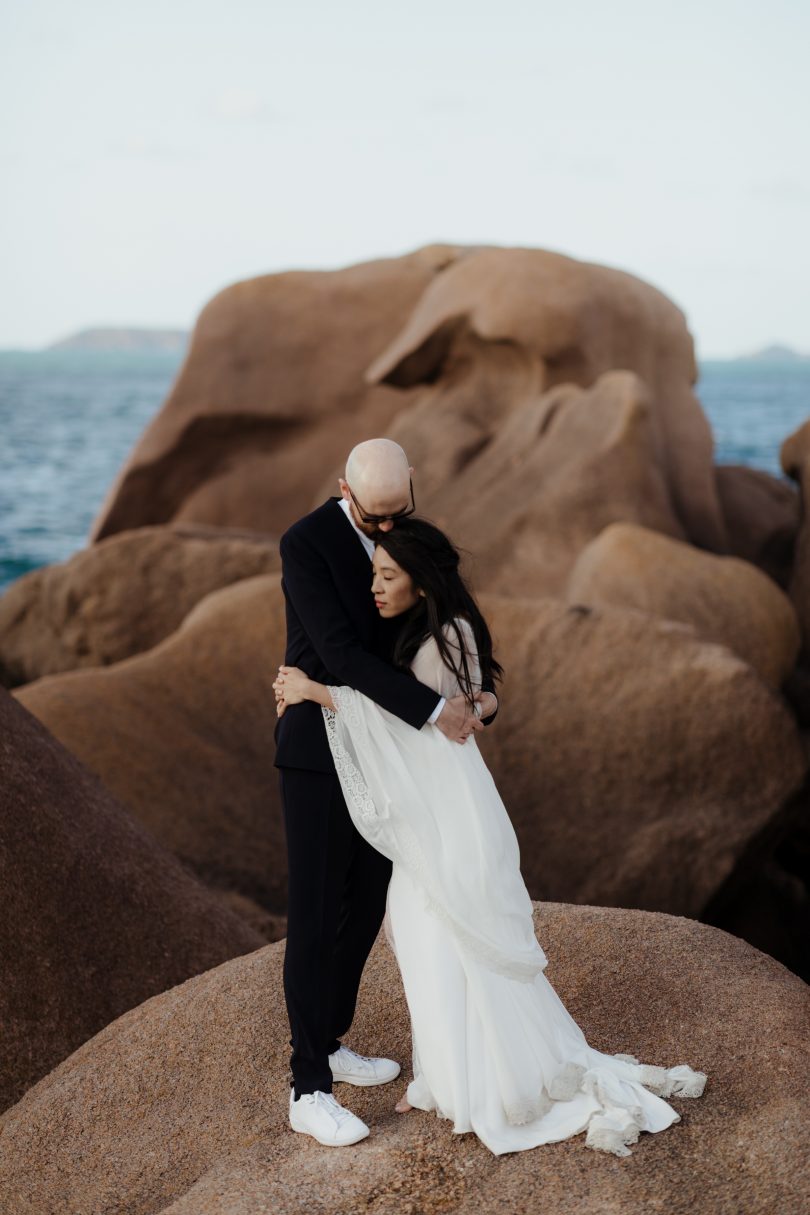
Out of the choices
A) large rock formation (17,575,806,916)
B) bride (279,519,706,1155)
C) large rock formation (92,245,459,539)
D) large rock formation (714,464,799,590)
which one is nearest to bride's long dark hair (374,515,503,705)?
bride (279,519,706,1155)

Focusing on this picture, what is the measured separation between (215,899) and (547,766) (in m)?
2.31

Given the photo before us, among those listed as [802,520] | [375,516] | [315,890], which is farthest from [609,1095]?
[802,520]

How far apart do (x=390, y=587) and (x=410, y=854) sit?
707mm

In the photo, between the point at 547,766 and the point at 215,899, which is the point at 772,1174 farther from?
the point at 547,766

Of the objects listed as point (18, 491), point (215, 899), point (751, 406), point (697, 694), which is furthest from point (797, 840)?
point (751, 406)

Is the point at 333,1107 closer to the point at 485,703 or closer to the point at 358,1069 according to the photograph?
the point at 358,1069

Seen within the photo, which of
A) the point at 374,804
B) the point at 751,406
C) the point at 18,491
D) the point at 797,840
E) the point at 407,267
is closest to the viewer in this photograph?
the point at 374,804

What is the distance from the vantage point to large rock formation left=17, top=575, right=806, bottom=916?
7.14 m

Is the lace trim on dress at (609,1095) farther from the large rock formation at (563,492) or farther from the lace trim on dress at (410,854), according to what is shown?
the large rock formation at (563,492)

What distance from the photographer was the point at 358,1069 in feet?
13.1

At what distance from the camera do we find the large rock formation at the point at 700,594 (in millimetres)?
8969

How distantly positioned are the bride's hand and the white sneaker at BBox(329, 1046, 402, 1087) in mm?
1054

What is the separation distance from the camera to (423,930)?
145 inches

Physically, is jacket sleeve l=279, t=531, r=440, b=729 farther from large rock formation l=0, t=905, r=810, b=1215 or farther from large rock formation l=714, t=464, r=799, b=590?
large rock formation l=714, t=464, r=799, b=590
